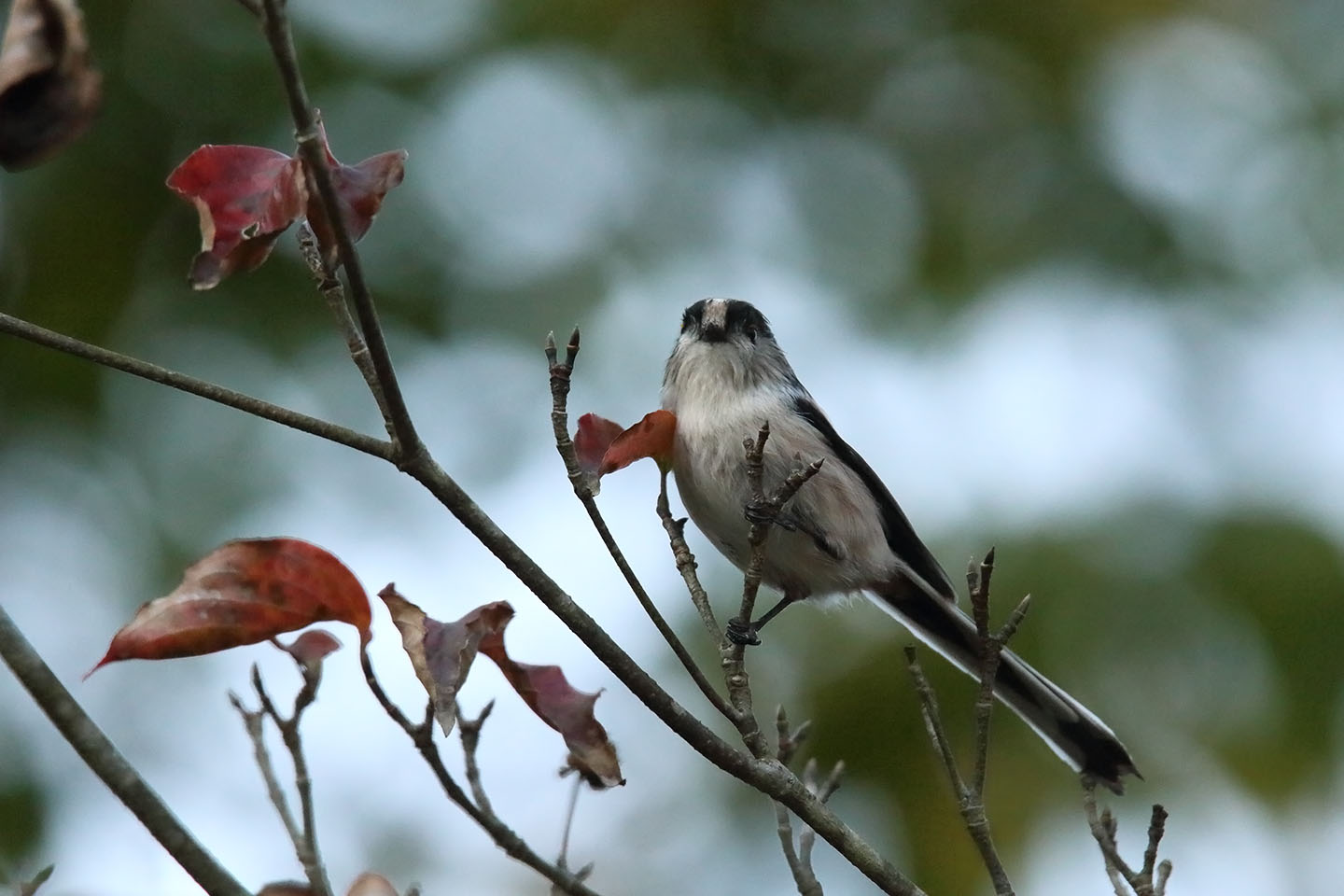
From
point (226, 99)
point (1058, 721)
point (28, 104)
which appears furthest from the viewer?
point (226, 99)

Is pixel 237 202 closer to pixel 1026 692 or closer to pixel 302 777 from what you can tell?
pixel 302 777

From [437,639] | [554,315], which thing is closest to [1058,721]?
[437,639]

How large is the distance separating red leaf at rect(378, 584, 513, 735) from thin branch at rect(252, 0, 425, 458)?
7.6 inches

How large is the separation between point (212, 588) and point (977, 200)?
19.4 feet

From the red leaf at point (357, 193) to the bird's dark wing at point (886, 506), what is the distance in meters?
2.26

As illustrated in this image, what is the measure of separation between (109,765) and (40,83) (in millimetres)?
642

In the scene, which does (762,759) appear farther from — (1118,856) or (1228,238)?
(1228,238)

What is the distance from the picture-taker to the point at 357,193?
1.60 metres

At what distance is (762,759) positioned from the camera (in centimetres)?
198

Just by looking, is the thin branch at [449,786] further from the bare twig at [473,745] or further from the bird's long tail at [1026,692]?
the bird's long tail at [1026,692]

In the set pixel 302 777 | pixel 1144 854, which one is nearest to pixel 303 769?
pixel 302 777

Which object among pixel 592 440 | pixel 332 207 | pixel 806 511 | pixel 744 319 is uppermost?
pixel 744 319

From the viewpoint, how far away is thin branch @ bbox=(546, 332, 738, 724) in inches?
74.2

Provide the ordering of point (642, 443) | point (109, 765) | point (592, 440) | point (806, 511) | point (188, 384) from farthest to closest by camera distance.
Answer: point (806, 511)
point (642, 443)
point (592, 440)
point (188, 384)
point (109, 765)
